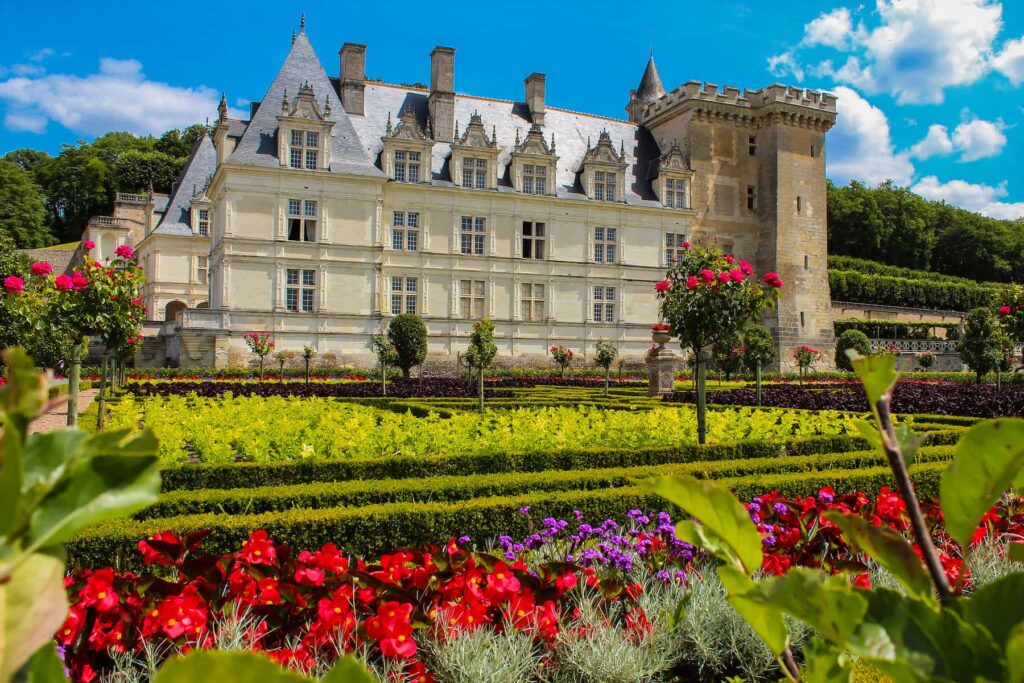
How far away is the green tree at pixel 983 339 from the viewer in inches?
839

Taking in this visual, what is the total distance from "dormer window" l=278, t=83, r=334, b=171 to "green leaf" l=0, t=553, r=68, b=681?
28.6 m

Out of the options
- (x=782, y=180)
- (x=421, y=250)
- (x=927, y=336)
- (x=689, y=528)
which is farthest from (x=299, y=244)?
(x=927, y=336)

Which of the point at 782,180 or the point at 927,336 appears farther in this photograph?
the point at 927,336

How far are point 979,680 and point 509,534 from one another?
4.79 metres

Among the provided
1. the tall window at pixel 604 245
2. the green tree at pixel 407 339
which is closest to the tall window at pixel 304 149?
the green tree at pixel 407 339

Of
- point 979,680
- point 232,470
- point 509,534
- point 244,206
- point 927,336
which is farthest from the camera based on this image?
point 927,336

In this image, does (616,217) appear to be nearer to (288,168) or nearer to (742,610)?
(288,168)

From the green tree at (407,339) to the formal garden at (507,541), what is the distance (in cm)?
1106

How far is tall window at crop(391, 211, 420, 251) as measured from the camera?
30.0 m

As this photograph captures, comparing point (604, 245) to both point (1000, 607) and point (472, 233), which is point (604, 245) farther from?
point (1000, 607)

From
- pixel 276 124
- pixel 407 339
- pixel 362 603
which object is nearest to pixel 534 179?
pixel 276 124

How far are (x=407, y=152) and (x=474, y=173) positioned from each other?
9.15 feet

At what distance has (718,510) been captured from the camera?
3.00ft

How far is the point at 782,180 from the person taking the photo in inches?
1391
